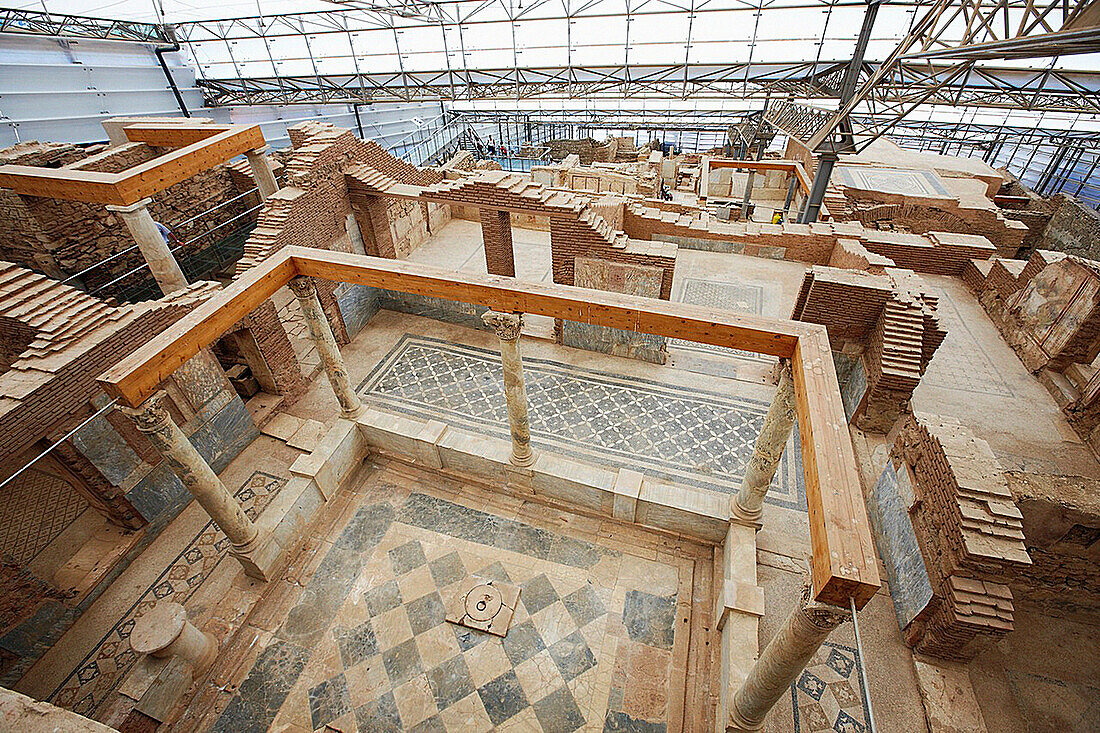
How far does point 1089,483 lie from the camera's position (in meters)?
4.42

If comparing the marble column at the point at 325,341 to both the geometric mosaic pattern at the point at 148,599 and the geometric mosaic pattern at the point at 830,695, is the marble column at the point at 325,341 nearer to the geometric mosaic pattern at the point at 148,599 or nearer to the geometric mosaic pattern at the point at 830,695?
the geometric mosaic pattern at the point at 148,599

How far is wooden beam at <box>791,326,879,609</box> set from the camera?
237cm

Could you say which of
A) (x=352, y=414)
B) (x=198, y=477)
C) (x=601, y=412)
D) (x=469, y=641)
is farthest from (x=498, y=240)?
(x=469, y=641)

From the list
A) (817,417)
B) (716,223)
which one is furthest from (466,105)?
(817,417)

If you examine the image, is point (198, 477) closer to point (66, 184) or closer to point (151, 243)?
point (151, 243)

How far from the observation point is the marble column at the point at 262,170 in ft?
26.7

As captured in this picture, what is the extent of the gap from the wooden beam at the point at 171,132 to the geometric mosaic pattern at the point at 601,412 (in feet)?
16.1

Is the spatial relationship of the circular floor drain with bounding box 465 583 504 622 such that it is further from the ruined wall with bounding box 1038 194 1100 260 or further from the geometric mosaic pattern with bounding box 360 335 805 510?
the ruined wall with bounding box 1038 194 1100 260

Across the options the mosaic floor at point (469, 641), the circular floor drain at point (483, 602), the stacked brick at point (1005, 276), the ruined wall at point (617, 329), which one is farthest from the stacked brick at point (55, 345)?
the stacked brick at point (1005, 276)

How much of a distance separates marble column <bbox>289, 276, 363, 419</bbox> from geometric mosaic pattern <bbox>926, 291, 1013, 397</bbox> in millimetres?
8345

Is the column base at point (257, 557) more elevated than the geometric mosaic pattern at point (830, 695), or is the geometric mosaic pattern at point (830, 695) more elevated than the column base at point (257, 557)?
the column base at point (257, 557)

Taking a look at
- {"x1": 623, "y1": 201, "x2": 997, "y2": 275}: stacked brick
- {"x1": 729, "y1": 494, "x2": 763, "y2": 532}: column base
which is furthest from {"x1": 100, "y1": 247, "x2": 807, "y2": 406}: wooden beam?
{"x1": 623, "y1": 201, "x2": 997, "y2": 275}: stacked brick

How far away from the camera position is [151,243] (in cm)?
640

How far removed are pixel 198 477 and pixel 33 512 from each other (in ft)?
11.9
